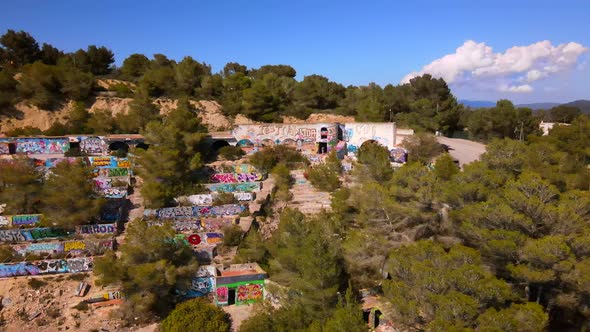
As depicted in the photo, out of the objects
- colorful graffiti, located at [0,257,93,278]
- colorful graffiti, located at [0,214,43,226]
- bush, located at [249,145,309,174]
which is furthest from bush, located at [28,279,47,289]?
bush, located at [249,145,309,174]

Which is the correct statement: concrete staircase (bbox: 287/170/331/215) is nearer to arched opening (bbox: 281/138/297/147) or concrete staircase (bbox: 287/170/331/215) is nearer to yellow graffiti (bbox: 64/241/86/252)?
arched opening (bbox: 281/138/297/147)

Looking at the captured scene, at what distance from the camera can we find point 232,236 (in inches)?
933

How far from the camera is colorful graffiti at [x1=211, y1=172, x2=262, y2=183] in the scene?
31.5 meters

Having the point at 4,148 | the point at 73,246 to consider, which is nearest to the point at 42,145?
the point at 4,148

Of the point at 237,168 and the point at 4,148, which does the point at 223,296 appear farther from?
the point at 4,148

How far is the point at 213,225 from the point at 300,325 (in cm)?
1123

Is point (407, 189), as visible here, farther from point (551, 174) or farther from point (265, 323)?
point (265, 323)

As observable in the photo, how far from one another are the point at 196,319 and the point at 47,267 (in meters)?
9.90

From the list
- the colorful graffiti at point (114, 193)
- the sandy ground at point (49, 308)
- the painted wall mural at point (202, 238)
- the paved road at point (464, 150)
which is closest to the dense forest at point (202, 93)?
the paved road at point (464, 150)

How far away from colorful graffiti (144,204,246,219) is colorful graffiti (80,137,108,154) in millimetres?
12281

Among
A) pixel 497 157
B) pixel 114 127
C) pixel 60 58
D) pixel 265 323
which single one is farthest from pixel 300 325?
Answer: pixel 60 58

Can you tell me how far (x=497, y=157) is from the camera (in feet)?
68.5

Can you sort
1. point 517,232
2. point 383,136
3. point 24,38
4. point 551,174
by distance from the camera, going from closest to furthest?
point 517,232 < point 551,174 < point 383,136 < point 24,38

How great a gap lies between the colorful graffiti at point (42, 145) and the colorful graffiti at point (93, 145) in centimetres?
129
